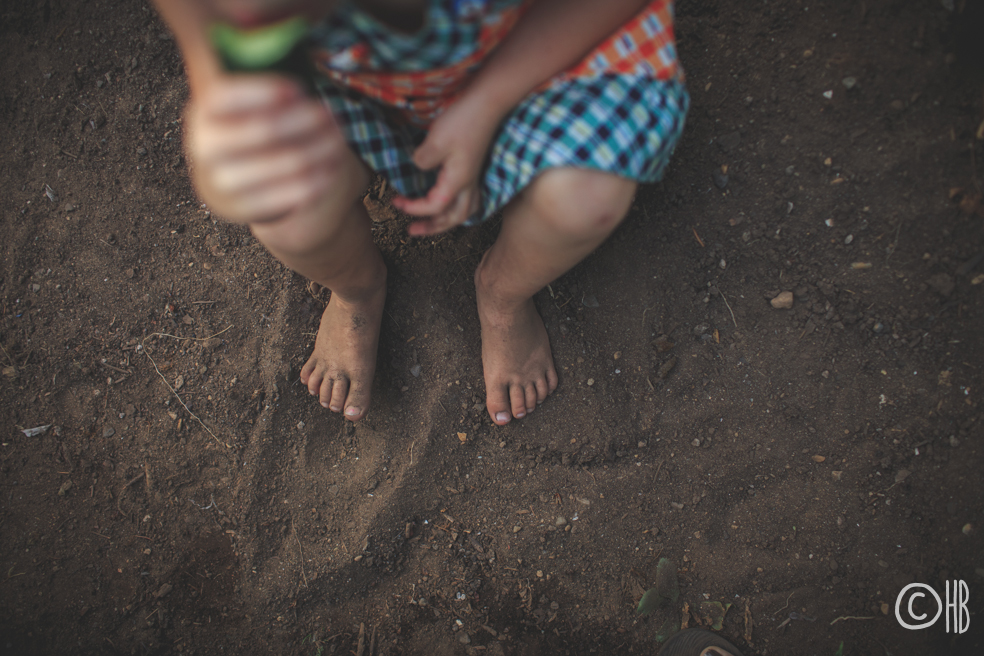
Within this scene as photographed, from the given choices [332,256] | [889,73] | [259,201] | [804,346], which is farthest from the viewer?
[804,346]

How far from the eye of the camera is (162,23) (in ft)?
5.05

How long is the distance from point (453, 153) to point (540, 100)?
0.19 metres

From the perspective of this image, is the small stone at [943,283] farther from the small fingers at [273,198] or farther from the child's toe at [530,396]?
the small fingers at [273,198]

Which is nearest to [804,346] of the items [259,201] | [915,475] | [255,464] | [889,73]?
[915,475]

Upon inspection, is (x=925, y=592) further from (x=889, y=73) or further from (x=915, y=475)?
(x=889, y=73)

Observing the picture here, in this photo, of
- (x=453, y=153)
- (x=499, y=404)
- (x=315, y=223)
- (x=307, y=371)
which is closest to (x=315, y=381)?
(x=307, y=371)

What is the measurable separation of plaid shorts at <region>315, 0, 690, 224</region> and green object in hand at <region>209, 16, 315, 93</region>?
37 cm

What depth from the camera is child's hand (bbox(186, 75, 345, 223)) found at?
18.0 inches

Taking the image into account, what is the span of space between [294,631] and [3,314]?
1.30m

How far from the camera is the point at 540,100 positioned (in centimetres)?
91

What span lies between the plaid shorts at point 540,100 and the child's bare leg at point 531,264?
0.04 meters

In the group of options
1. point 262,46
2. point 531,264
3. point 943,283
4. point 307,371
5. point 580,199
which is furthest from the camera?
point 307,371

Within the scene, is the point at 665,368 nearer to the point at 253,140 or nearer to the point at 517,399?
the point at 517,399

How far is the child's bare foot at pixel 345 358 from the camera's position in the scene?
1.38 meters
